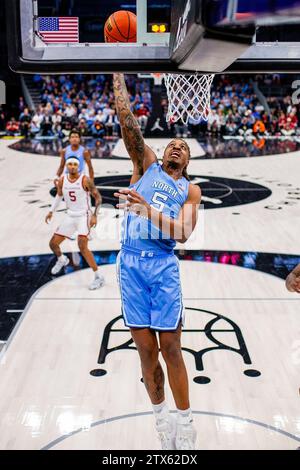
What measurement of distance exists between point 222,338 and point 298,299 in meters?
1.20

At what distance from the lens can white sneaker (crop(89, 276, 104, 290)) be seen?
5.74 meters

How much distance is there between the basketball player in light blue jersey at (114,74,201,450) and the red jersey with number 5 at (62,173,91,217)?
2776 millimetres

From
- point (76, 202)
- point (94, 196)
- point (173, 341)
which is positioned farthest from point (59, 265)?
point (173, 341)

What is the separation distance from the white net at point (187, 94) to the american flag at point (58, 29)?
109 cm

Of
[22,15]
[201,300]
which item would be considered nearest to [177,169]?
[22,15]

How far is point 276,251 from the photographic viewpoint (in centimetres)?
709

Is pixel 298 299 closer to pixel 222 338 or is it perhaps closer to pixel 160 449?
pixel 222 338

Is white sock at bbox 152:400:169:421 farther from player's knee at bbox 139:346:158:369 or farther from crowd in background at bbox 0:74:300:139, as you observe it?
crowd in background at bbox 0:74:300:139

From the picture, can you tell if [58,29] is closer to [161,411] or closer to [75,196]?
[161,411]

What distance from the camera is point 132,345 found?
4512 millimetres

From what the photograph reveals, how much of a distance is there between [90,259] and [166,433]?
286 centimetres

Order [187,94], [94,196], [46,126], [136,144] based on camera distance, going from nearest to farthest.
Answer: [136,144] < [187,94] < [94,196] < [46,126]

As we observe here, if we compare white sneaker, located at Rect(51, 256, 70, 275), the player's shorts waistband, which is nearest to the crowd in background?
white sneaker, located at Rect(51, 256, 70, 275)

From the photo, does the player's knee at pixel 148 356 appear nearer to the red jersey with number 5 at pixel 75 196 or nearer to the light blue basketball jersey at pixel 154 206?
the light blue basketball jersey at pixel 154 206
